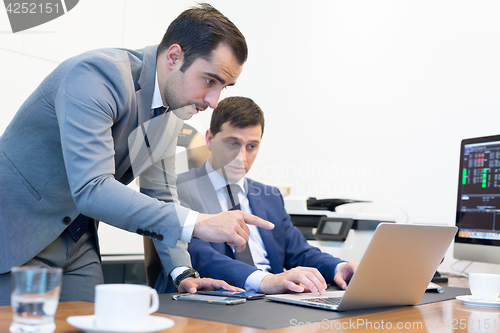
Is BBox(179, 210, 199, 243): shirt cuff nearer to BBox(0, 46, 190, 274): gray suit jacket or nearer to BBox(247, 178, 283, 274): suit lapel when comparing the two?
BBox(0, 46, 190, 274): gray suit jacket

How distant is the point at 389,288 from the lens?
99 centimetres

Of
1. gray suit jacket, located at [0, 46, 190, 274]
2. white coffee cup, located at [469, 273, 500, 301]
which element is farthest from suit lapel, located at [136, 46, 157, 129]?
white coffee cup, located at [469, 273, 500, 301]

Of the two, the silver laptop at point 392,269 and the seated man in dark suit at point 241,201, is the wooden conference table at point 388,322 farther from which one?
the seated man in dark suit at point 241,201

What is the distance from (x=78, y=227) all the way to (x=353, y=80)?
6.70 feet

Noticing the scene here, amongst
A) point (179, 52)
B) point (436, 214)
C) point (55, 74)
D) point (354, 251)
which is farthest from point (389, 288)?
point (436, 214)

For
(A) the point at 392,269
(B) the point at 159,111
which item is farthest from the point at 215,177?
(A) the point at 392,269

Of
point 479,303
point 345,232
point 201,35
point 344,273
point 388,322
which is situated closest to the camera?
point 388,322

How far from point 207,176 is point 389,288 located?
0.91 metres

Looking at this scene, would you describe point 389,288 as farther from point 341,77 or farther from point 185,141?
point 341,77

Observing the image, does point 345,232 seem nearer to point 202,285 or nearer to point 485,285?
point 485,285

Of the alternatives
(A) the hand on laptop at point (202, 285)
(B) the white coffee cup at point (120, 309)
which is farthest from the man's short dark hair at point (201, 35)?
(B) the white coffee cup at point (120, 309)

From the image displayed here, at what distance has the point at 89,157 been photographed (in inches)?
38.9

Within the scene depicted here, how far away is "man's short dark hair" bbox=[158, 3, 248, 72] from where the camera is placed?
1.26 meters

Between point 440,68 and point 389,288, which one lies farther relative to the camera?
point 440,68
